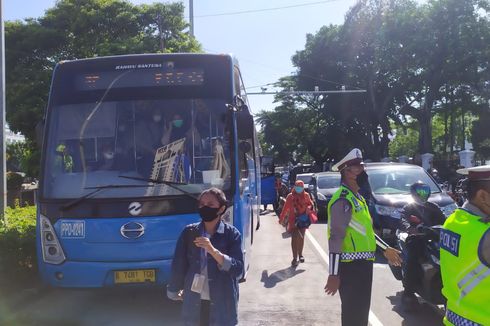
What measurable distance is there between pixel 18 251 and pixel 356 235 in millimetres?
5372

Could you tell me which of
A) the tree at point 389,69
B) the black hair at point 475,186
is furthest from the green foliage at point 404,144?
the black hair at point 475,186

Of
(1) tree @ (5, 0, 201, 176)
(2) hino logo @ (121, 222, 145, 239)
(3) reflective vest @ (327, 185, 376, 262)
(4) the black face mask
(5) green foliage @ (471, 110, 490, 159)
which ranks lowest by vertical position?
(2) hino logo @ (121, 222, 145, 239)

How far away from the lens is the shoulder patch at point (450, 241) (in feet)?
8.57

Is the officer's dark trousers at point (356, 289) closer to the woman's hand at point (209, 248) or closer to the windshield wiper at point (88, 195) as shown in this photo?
the woman's hand at point (209, 248)

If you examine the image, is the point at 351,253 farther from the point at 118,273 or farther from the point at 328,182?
the point at 328,182

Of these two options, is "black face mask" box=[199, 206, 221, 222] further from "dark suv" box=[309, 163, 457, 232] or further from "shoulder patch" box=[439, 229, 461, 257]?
"dark suv" box=[309, 163, 457, 232]

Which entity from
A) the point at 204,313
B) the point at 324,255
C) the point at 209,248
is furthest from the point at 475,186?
the point at 324,255

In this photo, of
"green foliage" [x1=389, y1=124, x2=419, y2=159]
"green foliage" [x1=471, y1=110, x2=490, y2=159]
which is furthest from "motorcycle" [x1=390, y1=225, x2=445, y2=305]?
"green foliage" [x1=389, y1=124, x2=419, y2=159]

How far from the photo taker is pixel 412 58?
42125mm

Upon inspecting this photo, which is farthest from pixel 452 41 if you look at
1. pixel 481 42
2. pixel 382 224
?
pixel 382 224

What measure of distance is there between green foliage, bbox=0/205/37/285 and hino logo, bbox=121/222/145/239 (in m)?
2.30

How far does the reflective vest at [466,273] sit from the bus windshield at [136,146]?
398 cm

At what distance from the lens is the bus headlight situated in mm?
6348

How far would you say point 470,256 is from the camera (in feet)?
8.33
